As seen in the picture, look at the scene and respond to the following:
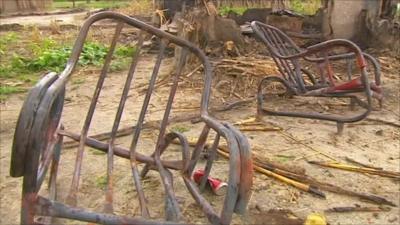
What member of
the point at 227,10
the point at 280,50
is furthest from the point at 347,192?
the point at 227,10

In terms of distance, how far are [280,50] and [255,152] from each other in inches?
49.0

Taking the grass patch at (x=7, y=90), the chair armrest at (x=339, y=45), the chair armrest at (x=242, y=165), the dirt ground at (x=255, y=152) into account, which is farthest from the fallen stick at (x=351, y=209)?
the grass patch at (x=7, y=90)

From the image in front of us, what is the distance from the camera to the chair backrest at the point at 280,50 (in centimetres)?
430

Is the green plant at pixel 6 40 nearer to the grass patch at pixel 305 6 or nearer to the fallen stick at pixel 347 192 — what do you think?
the grass patch at pixel 305 6

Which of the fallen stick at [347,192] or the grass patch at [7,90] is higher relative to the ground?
the grass patch at [7,90]

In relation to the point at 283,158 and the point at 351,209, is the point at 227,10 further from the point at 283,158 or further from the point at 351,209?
the point at 351,209

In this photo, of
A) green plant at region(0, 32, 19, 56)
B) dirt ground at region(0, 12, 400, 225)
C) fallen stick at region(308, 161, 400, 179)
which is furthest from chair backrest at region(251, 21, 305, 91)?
green plant at region(0, 32, 19, 56)

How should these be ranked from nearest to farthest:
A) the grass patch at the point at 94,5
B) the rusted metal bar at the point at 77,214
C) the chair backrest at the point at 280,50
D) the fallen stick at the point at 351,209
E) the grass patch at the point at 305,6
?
1. the rusted metal bar at the point at 77,214
2. the fallen stick at the point at 351,209
3. the chair backrest at the point at 280,50
4. the grass patch at the point at 305,6
5. the grass patch at the point at 94,5

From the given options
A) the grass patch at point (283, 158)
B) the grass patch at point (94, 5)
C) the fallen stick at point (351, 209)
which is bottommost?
the grass patch at point (283, 158)

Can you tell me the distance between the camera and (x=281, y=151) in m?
3.72

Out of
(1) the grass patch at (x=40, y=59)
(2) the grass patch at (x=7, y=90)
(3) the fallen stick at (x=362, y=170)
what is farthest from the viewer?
(1) the grass patch at (x=40, y=59)

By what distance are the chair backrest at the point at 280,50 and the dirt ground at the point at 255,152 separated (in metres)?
0.41

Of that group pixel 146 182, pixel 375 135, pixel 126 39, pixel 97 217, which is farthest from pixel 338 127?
pixel 126 39

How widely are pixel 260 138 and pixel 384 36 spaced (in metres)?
4.12
